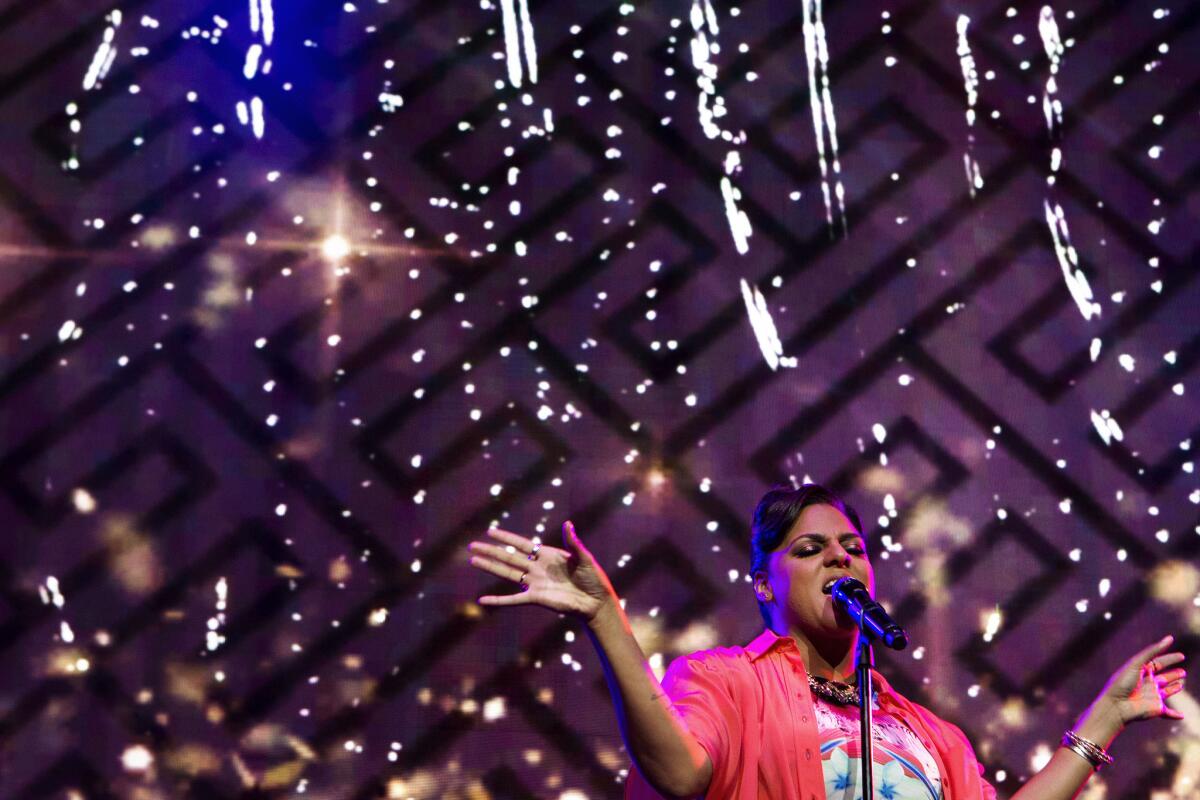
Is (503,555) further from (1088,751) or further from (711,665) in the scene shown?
(1088,751)

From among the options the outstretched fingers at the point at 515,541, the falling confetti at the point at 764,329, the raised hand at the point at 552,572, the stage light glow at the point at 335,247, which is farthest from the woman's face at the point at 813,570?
the stage light glow at the point at 335,247

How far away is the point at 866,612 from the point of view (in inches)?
70.1

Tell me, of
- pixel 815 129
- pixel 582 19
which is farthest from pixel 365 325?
pixel 815 129

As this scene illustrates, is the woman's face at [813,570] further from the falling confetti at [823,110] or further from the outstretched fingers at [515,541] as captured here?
the falling confetti at [823,110]

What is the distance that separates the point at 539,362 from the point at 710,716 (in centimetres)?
103

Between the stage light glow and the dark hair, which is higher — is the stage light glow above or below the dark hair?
above

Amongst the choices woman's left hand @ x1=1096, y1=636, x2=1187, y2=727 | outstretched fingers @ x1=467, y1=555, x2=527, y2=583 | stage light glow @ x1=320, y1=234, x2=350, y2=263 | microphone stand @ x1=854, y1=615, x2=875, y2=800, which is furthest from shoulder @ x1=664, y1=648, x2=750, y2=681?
stage light glow @ x1=320, y1=234, x2=350, y2=263

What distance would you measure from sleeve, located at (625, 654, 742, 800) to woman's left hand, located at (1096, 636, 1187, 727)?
0.72 meters

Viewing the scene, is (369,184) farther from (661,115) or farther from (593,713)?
(593,713)

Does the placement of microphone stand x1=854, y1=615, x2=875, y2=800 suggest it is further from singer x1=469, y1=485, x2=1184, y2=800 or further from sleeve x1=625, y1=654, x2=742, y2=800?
sleeve x1=625, y1=654, x2=742, y2=800

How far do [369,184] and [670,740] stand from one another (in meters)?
1.48

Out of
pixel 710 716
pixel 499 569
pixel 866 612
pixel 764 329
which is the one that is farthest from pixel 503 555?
pixel 764 329

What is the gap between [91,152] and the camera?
105 inches

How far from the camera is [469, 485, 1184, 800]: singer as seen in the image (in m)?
1.74
